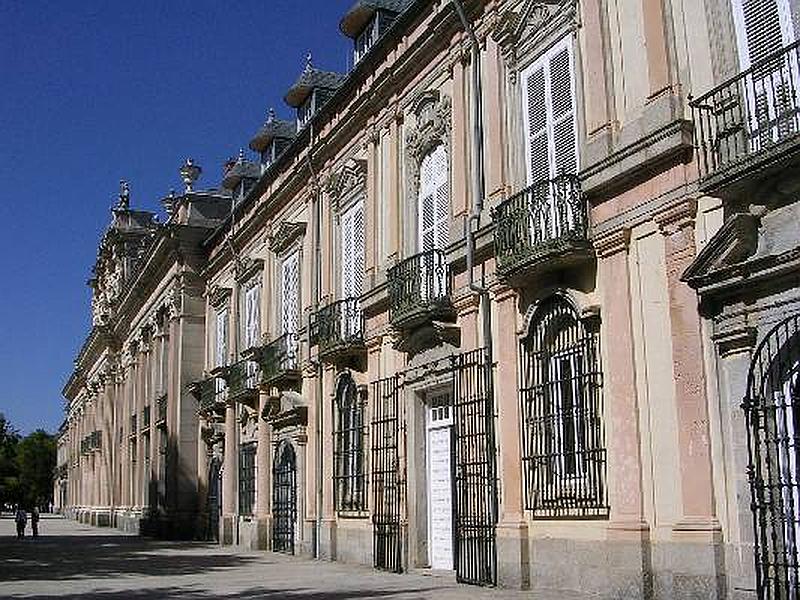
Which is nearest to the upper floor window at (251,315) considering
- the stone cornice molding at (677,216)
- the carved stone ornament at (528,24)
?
the carved stone ornament at (528,24)

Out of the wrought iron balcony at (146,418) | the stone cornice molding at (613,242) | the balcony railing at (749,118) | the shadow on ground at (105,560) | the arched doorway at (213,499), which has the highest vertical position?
the balcony railing at (749,118)

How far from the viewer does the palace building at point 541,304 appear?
31.4 ft

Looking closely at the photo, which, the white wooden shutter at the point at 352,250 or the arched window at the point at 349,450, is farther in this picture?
the white wooden shutter at the point at 352,250

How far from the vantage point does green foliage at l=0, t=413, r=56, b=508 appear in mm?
87562

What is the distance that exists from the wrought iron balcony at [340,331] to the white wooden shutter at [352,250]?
0.42m

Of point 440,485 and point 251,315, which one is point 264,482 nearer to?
point 251,315

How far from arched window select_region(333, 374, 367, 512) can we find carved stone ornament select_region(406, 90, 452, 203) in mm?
4180

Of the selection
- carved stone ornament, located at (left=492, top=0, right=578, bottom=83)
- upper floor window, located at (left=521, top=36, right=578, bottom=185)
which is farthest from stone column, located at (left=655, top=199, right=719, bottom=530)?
carved stone ornament, located at (left=492, top=0, right=578, bottom=83)

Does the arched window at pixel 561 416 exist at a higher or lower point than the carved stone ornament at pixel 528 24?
lower

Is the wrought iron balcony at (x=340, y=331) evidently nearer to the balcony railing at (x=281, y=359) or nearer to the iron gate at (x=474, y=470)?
the balcony railing at (x=281, y=359)

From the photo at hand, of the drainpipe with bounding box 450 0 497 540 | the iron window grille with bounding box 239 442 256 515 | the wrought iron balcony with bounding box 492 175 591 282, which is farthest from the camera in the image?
the iron window grille with bounding box 239 442 256 515

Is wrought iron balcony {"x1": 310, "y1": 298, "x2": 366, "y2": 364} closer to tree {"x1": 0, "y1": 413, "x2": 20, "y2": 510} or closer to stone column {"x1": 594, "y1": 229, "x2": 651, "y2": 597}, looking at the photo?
stone column {"x1": 594, "y1": 229, "x2": 651, "y2": 597}

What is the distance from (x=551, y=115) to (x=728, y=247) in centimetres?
431

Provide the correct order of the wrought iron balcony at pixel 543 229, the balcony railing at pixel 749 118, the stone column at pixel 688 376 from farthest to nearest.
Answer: the wrought iron balcony at pixel 543 229 → the stone column at pixel 688 376 → the balcony railing at pixel 749 118
